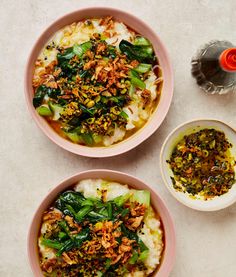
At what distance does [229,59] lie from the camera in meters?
2.82

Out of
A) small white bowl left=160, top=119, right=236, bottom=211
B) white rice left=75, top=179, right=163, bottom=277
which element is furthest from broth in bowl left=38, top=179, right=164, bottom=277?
small white bowl left=160, top=119, right=236, bottom=211

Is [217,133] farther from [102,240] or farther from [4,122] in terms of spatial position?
[4,122]

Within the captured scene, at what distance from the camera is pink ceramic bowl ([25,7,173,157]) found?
9.64 ft

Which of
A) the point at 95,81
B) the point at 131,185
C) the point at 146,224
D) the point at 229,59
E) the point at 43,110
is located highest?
the point at 229,59

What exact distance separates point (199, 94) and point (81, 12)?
1.05 m

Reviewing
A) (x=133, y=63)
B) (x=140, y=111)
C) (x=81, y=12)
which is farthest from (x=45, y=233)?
(x=81, y=12)

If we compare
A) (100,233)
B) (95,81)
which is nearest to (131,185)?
(100,233)

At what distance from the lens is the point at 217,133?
3.14 metres

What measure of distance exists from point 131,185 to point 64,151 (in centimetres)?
56

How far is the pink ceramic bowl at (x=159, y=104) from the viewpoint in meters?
2.94

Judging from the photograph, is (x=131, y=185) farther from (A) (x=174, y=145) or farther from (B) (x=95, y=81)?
(B) (x=95, y=81)

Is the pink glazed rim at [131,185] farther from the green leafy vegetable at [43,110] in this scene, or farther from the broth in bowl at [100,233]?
the green leafy vegetable at [43,110]

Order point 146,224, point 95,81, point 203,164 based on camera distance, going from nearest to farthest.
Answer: point 95,81 → point 146,224 → point 203,164

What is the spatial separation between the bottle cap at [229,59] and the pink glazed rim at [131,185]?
0.96 metres
